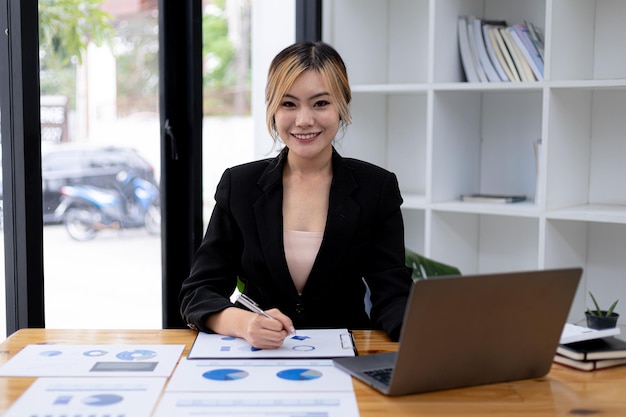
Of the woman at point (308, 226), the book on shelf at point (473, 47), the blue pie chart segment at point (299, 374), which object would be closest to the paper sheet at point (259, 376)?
the blue pie chart segment at point (299, 374)

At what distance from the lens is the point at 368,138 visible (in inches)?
136

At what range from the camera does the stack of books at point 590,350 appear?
1504 mm

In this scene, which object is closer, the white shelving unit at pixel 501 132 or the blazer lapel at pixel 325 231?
the blazer lapel at pixel 325 231

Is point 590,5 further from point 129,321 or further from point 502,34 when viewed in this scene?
point 129,321

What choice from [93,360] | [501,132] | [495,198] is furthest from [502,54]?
[93,360]

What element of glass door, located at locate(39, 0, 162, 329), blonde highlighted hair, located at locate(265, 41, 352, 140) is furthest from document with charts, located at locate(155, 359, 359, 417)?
glass door, located at locate(39, 0, 162, 329)

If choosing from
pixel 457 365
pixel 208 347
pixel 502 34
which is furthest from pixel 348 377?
pixel 502 34

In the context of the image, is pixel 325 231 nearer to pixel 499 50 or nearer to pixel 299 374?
pixel 299 374

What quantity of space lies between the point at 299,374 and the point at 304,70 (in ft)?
2.56

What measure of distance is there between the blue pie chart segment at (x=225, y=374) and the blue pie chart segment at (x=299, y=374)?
7 cm

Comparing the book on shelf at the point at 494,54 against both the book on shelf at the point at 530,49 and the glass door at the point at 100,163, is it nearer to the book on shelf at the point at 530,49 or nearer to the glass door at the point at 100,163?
the book on shelf at the point at 530,49

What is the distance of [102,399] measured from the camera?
4.26 ft

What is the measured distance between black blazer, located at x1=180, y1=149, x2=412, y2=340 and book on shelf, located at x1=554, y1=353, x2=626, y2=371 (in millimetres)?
432

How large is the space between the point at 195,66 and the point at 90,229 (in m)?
0.69
